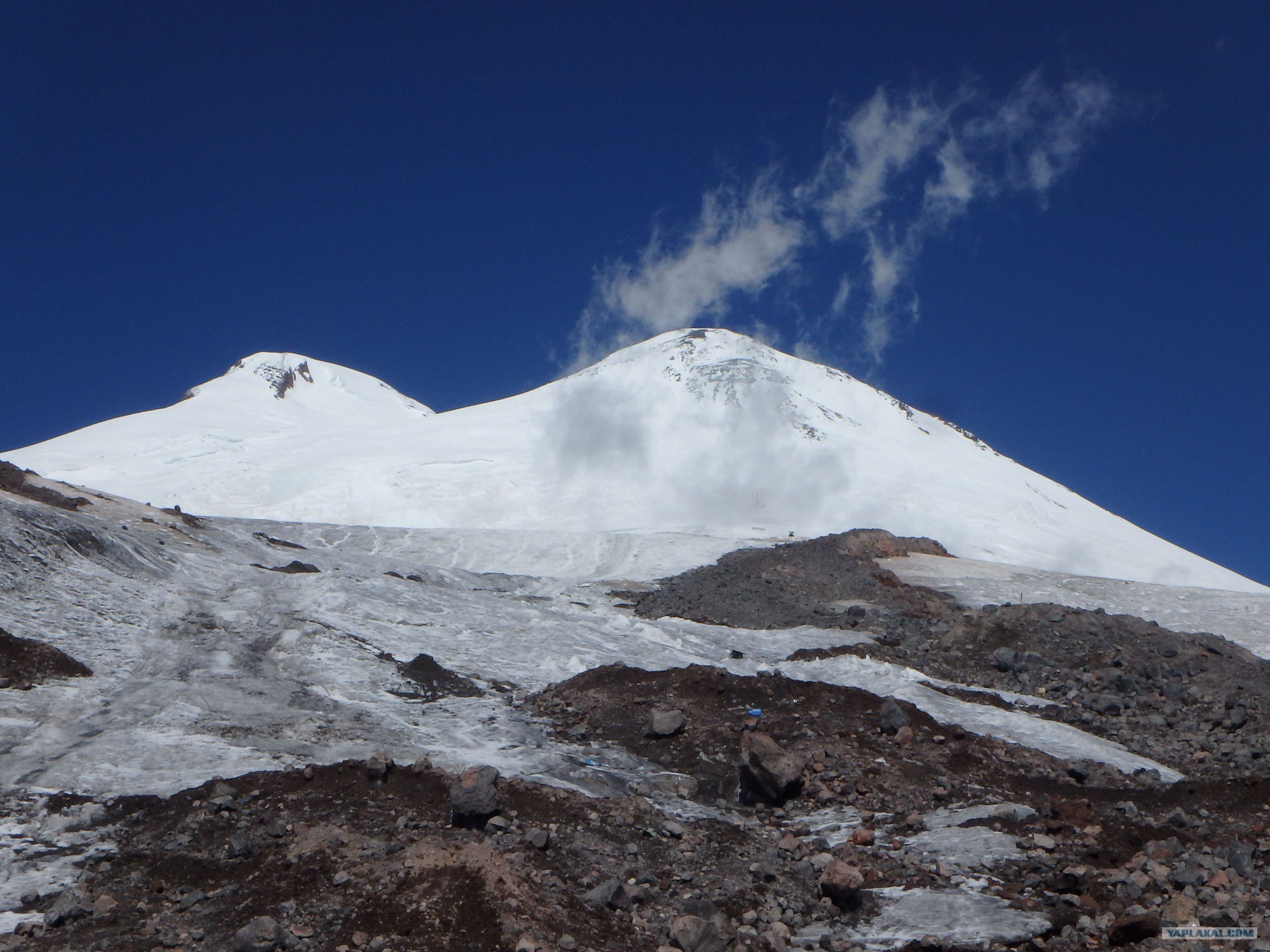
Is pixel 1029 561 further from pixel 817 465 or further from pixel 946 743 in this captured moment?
pixel 946 743

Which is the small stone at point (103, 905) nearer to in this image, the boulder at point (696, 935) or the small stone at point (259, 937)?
the small stone at point (259, 937)

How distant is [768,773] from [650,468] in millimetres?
56162

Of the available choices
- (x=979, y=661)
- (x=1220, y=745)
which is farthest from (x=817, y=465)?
(x=1220, y=745)

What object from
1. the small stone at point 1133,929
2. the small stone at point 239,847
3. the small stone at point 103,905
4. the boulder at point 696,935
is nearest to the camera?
the small stone at point 1133,929

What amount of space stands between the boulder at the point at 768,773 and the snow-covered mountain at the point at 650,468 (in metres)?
33.9

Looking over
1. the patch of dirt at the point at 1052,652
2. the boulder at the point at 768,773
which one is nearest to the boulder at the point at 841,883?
the boulder at the point at 768,773

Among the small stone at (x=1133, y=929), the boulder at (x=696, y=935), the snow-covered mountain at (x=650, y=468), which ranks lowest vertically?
the boulder at (x=696, y=935)

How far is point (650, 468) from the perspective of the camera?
64938 millimetres

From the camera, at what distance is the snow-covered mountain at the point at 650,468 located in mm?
52250

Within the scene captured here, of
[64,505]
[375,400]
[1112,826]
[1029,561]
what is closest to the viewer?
[1112,826]

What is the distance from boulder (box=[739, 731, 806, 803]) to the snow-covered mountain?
33865mm

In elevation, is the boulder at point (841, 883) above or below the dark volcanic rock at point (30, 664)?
below

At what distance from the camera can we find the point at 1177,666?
15680mm

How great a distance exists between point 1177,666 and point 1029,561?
37000 mm
